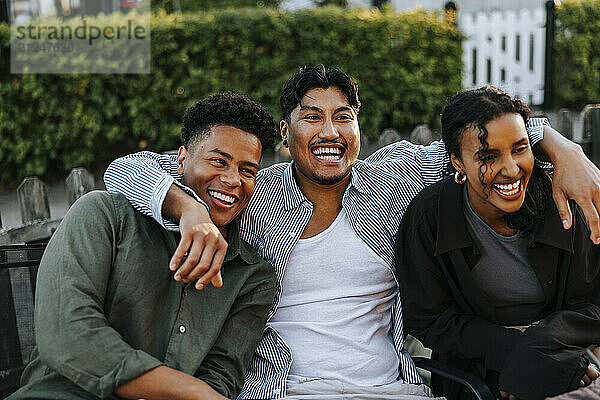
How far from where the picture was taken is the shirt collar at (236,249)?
9.75ft

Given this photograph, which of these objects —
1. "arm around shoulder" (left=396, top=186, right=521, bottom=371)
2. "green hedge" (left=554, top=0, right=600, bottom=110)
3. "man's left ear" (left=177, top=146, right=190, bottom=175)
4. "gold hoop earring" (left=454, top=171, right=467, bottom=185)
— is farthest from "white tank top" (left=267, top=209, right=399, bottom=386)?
"green hedge" (left=554, top=0, right=600, bottom=110)

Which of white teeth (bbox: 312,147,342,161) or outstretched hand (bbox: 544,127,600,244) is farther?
white teeth (bbox: 312,147,342,161)

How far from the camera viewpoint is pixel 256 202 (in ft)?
Answer: 10.9

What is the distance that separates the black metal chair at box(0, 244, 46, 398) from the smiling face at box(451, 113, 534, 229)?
193cm

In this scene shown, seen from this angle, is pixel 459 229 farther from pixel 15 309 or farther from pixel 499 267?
pixel 15 309

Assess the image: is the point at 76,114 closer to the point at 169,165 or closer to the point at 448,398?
the point at 169,165

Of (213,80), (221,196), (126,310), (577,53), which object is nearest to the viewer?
(126,310)

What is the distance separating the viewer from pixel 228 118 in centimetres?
307

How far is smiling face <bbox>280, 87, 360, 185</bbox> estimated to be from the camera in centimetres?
324

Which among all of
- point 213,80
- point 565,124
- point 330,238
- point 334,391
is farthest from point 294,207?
point 213,80

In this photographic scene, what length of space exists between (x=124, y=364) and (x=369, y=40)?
599 cm

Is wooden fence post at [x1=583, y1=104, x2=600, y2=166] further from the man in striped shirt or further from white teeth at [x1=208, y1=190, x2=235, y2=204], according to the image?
white teeth at [x1=208, y1=190, x2=235, y2=204]

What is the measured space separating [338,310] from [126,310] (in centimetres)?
95

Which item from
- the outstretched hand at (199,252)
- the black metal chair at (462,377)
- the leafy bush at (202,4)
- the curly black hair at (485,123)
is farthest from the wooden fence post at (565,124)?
the leafy bush at (202,4)
